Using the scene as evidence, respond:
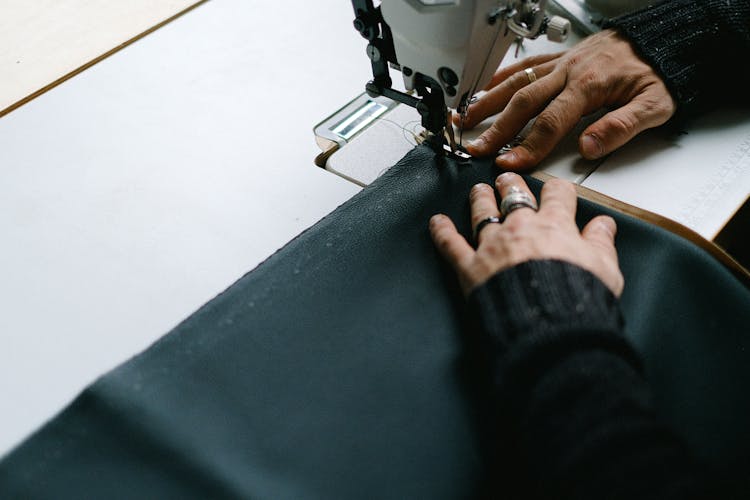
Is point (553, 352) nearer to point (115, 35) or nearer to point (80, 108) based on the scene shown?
point (80, 108)

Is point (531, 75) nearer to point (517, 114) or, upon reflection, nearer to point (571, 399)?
point (517, 114)

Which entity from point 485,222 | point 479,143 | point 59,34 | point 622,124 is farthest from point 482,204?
point 59,34

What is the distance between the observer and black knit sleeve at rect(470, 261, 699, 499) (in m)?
0.51

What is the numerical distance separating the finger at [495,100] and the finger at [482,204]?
20 centimetres

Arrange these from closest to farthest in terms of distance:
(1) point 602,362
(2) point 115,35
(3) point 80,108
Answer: (1) point 602,362, (3) point 80,108, (2) point 115,35

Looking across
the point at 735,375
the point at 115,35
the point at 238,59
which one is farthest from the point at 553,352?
the point at 115,35

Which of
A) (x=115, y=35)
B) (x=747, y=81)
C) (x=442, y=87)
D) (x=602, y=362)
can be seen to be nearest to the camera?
(x=602, y=362)

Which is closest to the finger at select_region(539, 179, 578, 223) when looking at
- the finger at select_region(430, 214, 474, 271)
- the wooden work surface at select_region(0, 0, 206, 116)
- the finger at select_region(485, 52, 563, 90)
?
the finger at select_region(430, 214, 474, 271)

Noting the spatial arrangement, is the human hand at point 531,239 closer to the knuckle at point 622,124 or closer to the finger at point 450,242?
the finger at point 450,242

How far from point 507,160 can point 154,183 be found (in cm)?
59

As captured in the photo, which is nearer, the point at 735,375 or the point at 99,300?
the point at 735,375

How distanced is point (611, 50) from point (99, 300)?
2.95 ft

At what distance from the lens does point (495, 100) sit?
96 cm

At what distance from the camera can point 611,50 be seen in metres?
0.93
